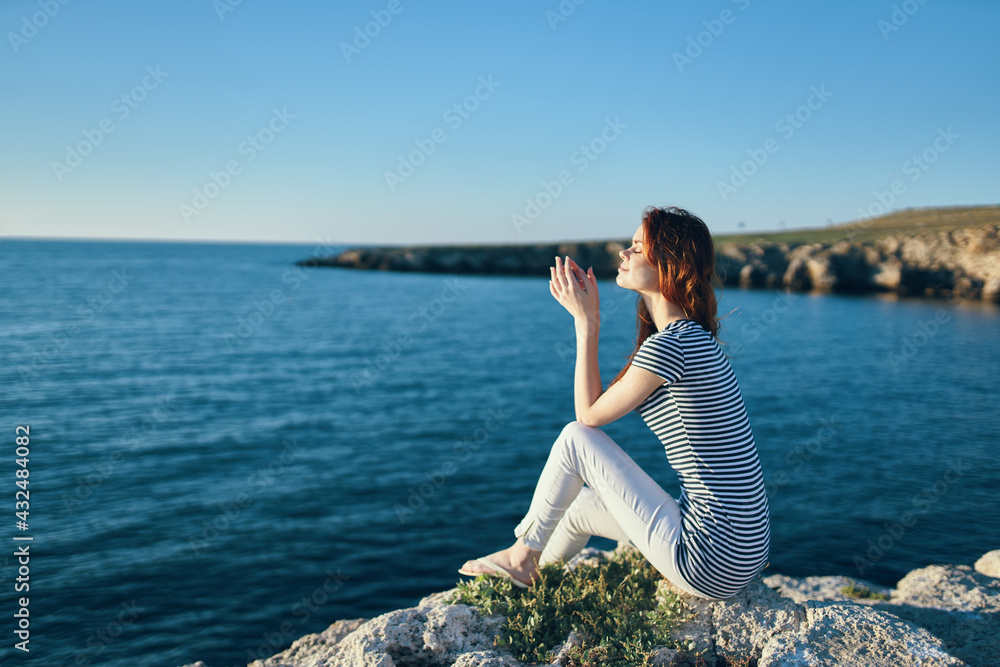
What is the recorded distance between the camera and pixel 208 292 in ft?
211

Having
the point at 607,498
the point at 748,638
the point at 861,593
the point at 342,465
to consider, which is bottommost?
the point at 342,465

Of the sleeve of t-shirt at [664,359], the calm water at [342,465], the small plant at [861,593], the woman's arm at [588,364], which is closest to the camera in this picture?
the sleeve of t-shirt at [664,359]

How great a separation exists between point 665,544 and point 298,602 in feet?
23.0

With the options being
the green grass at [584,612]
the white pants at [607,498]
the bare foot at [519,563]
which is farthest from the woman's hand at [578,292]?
the green grass at [584,612]

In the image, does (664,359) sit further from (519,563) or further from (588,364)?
(519,563)

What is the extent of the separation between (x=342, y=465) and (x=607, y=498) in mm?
11799

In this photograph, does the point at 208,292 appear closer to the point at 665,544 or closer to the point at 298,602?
the point at 298,602

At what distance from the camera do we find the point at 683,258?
13.7ft

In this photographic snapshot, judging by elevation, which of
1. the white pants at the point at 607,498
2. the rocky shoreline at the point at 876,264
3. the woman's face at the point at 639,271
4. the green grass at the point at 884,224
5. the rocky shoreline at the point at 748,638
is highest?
the green grass at the point at 884,224

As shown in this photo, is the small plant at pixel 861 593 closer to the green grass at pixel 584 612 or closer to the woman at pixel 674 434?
the green grass at pixel 584 612

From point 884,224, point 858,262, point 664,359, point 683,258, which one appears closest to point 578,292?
point 683,258

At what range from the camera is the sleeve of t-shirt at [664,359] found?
3.91 metres

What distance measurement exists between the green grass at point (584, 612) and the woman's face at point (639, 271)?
7.79 feet

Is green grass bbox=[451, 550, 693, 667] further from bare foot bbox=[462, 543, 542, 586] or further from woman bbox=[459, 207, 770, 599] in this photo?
woman bbox=[459, 207, 770, 599]
